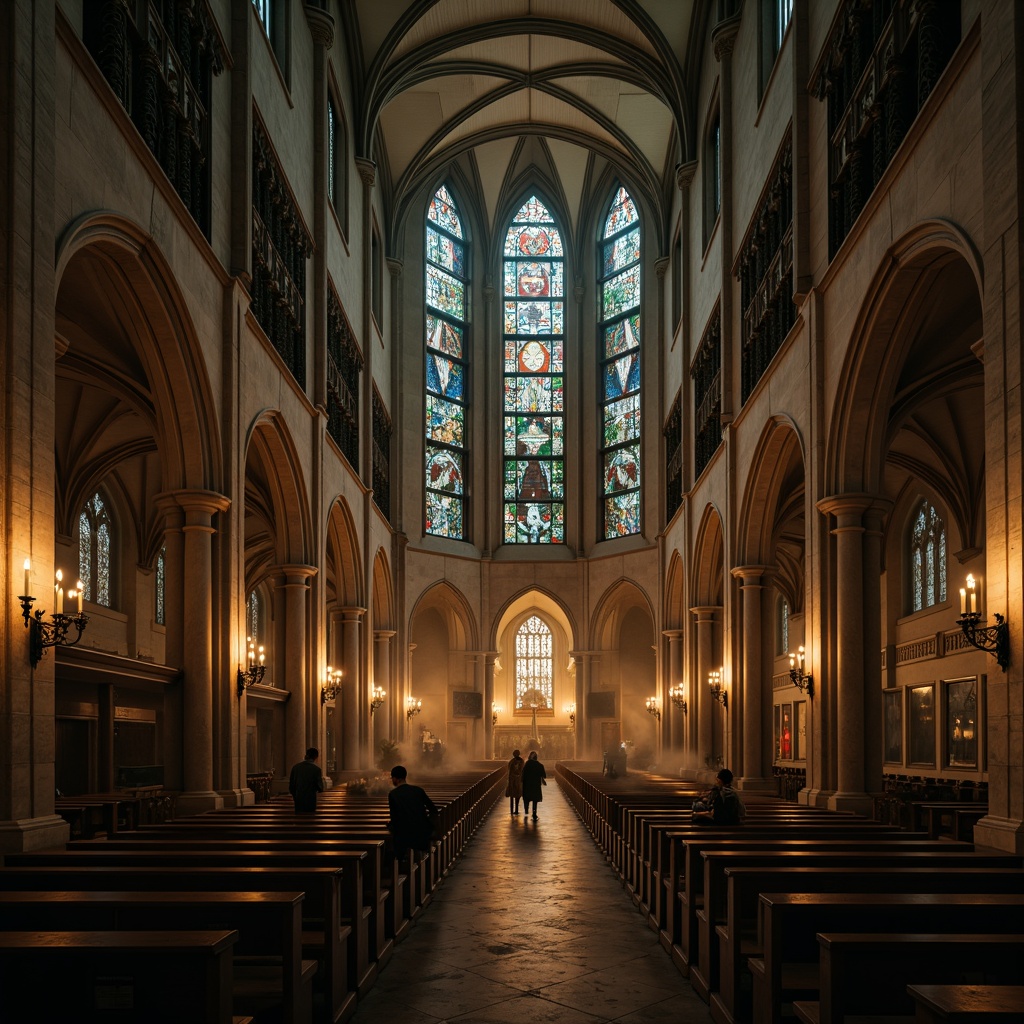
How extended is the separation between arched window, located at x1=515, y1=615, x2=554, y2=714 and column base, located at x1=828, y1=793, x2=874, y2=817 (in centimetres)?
3194

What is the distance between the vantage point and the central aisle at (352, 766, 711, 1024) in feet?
23.1

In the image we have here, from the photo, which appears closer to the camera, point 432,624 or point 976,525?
point 976,525

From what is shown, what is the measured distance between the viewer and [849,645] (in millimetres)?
14977

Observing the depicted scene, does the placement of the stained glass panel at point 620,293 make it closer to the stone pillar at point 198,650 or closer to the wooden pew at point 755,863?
the stone pillar at point 198,650

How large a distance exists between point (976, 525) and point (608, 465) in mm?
20473

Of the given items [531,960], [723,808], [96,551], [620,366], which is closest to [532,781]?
[96,551]

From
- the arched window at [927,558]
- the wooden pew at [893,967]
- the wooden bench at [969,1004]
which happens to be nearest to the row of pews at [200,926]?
the wooden pew at [893,967]

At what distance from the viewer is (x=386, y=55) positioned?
28672mm

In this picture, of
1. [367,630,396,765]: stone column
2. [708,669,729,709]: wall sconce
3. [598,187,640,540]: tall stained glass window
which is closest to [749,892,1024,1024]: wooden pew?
[708,669,729,709]: wall sconce

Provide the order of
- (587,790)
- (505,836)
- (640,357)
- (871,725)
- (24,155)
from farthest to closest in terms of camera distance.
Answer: (640,357) < (587,790) < (505,836) < (871,725) < (24,155)

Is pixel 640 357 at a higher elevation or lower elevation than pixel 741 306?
higher

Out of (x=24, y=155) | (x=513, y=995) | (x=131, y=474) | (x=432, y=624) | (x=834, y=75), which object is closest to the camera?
(x=513, y=995)

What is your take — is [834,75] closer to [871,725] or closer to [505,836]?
[871,725]

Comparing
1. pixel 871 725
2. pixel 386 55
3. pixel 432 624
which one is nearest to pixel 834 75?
pixel 871 725
